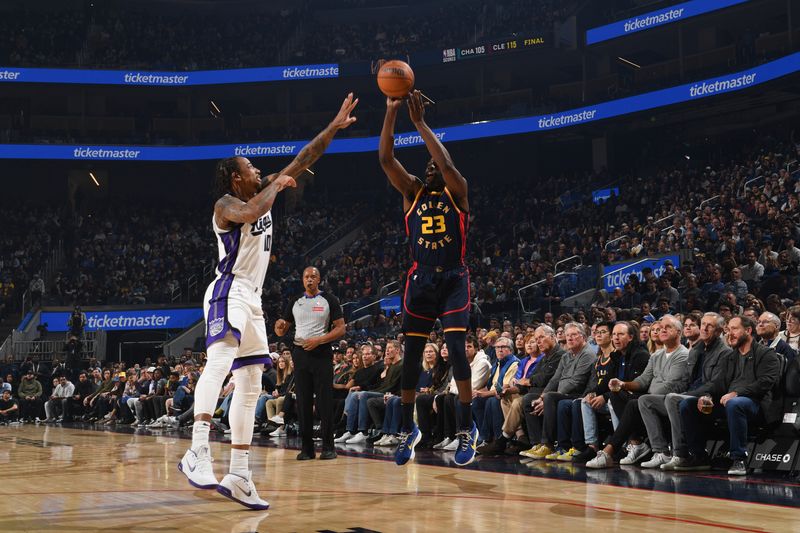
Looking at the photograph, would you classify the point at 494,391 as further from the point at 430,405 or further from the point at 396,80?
the point at 396,80

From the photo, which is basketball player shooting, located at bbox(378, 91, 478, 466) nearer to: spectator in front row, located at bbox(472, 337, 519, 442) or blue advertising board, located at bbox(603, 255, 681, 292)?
spectator in front row, located at bbox(472, 337, 519, 442)

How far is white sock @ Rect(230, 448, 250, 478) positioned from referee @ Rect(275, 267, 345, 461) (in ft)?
10.3

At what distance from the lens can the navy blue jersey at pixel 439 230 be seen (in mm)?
6164

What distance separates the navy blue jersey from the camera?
6164 mm

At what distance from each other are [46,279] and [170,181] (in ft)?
23.5

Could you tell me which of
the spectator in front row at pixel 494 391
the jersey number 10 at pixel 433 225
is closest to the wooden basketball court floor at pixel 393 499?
the spectator in front row at pixel 494 391

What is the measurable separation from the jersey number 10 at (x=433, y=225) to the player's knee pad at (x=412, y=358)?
77 centimetres

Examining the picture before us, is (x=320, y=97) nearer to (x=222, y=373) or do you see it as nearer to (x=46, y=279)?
(x=46, y=279)

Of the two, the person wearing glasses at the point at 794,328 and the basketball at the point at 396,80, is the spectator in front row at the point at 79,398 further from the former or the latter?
the person wearing glasses at the point at 794,328

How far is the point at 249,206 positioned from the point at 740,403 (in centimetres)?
419

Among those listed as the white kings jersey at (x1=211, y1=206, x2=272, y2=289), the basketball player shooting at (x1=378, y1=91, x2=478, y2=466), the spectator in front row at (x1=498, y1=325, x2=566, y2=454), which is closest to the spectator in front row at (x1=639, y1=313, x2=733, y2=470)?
the spectator in front row at (x1=498, y1=325, x2=566, y2=454)

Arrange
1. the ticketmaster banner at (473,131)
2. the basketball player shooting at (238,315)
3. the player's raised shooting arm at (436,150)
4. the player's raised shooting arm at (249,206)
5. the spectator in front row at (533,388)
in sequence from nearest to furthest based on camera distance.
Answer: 1. the basketball player shooting at (238,315)
2. the player's raised shooting arm at (249,206)
3. the player's raised shooting arm at (436,150)
4. the spectator in front row at (533,388)
5. the ticketmaster banner at (473,131)

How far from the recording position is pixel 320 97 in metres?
34.7

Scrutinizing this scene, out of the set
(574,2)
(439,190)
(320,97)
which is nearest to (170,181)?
(320,97)
